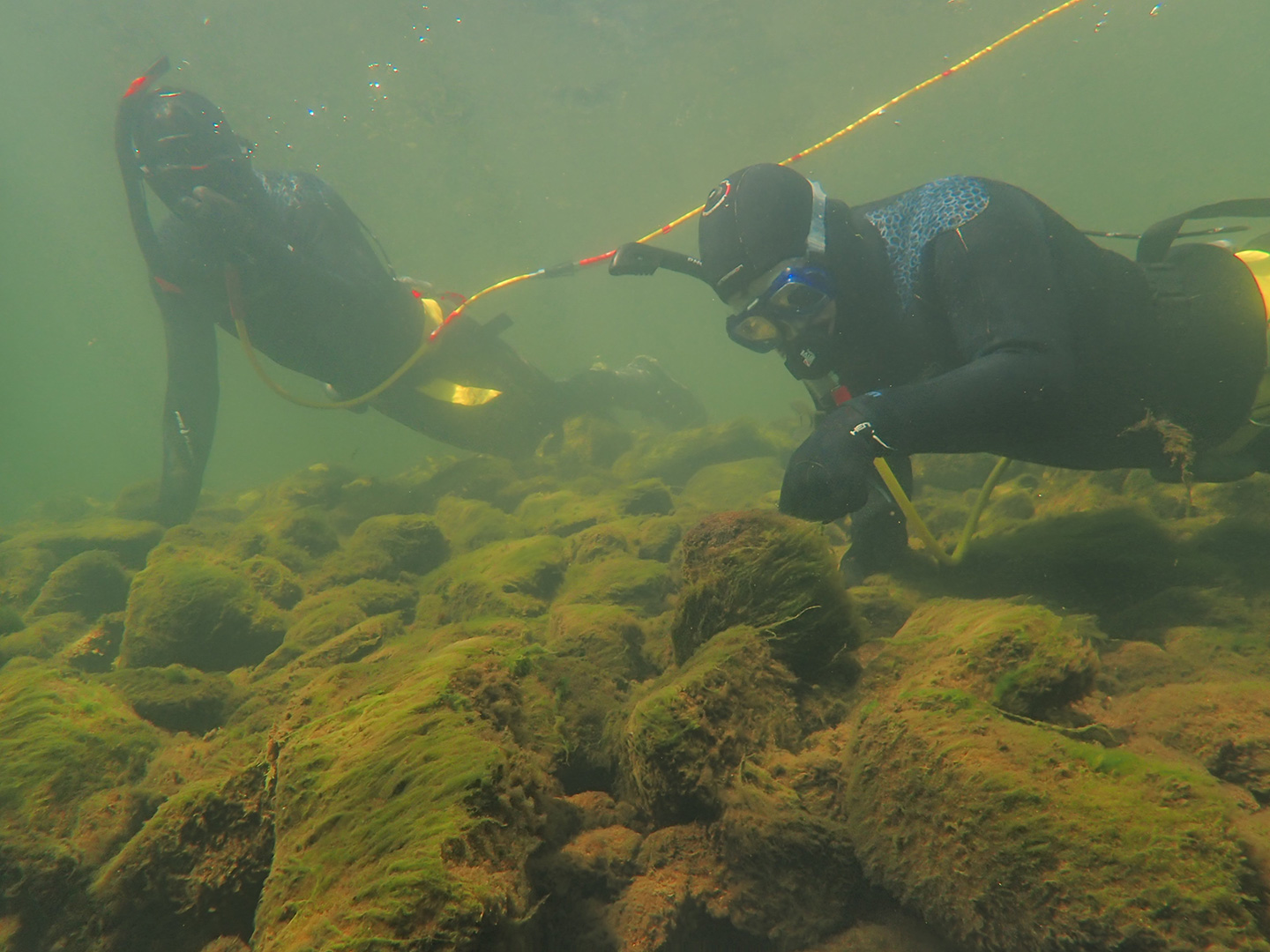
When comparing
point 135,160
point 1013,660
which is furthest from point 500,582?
point 135,160

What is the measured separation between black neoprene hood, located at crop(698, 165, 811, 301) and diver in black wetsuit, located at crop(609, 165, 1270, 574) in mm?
10

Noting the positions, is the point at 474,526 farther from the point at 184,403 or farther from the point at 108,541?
the point at 184,403

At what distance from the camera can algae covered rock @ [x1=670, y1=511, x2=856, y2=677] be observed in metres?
2.16

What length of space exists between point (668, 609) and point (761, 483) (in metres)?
4.26

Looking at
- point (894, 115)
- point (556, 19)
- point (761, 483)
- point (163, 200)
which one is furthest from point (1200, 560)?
point (894, 115)

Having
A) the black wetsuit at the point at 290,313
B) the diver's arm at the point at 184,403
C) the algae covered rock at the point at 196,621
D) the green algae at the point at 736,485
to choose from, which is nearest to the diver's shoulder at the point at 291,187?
the black wetsuit at the point at 290,313

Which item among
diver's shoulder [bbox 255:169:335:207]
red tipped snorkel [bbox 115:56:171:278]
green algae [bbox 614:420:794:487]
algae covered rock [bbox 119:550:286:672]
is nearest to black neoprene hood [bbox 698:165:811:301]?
algae covered rock [bbox 119:550:286:672]

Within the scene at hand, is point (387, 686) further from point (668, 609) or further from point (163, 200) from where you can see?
point (163, 200)

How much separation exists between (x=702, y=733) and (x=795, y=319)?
241 cm

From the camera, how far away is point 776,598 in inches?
87.3

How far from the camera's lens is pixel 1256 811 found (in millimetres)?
1431

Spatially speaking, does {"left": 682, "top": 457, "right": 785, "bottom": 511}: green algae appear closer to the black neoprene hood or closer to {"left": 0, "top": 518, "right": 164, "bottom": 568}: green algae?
the black neoprene hood

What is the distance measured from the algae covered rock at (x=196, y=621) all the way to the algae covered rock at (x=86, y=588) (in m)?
2.28

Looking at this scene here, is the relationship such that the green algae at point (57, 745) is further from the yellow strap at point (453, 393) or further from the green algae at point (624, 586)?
the yellow strap at point (453, 393)
